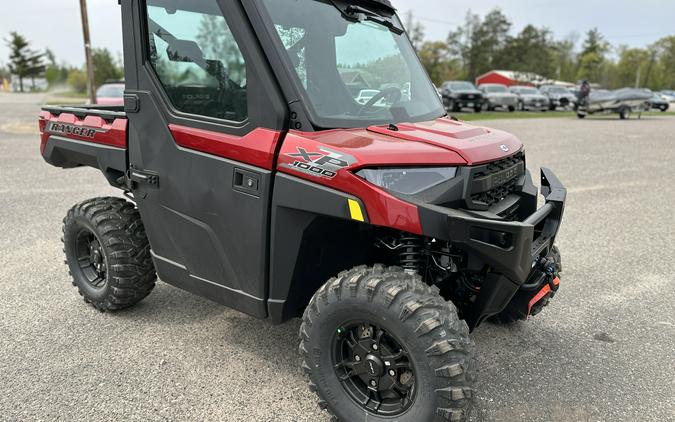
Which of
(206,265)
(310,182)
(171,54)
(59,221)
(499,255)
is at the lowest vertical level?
(59,221)

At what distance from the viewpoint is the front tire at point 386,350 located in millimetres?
2285

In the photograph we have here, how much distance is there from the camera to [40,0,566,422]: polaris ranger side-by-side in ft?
7.70

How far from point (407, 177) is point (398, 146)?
163 mm

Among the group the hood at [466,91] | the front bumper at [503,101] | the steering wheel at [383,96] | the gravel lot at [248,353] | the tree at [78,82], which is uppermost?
the steering wheel at [383,96]

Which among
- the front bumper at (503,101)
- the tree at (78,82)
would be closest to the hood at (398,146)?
the front bumper at (503,101)

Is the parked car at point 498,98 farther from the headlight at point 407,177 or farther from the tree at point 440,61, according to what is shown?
the headlight at point 407,177

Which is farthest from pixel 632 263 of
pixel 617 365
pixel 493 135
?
pixel 493 135

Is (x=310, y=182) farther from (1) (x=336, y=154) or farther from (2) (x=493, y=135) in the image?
(2) (x=493, y=135)

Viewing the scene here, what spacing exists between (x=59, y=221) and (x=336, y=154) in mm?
5155

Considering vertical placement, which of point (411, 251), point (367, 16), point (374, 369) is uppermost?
point (367, 16)

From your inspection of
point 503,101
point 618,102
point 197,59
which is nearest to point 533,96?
point 503,101

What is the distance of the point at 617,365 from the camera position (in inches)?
130

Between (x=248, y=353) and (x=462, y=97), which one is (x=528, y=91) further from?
(x=248, y=353)

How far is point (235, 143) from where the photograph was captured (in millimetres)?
2693
